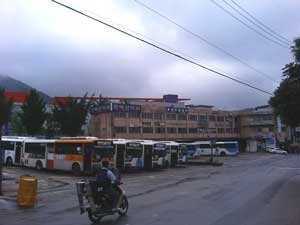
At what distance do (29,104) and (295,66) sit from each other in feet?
161

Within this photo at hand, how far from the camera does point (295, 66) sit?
28.7m

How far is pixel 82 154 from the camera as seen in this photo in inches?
1480

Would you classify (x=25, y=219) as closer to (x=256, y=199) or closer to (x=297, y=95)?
(x=256, y=199)

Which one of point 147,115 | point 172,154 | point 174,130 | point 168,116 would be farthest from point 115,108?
point 172,154

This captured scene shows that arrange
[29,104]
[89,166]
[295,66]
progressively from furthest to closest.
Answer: [29,104] < [89,166] < [295,66]

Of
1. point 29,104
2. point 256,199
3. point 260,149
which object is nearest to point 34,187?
point 256,199

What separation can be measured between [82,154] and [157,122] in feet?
213

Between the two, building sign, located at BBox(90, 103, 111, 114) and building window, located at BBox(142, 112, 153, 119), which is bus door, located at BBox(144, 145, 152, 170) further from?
building window, located at BBox(142, 112, 153, 119)

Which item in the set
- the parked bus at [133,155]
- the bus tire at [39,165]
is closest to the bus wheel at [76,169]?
the bus tire at [39,165]

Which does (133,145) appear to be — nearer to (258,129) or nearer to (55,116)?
(55,116)

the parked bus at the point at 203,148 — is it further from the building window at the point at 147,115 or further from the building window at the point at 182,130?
the building window at the point at 182,130

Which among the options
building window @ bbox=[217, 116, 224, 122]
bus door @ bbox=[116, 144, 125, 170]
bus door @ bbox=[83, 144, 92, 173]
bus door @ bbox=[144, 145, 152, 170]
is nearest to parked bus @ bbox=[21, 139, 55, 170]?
bus door @ bbox=[83, 144, 92, 173]

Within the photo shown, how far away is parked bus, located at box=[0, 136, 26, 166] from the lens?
45031 millimetres

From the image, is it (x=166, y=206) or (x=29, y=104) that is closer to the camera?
(x=166, y=206)
